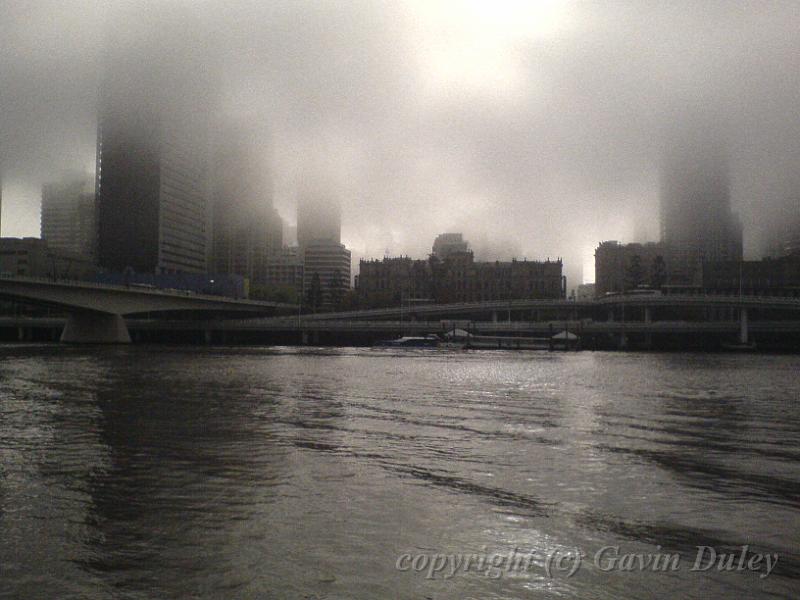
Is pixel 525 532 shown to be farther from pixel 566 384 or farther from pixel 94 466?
pixel 566 384

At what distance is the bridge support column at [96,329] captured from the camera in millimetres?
116500

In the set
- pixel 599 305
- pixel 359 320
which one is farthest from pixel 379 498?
pixel 599 305

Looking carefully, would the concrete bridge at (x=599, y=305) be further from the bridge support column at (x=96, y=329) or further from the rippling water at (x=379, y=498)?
the rippling water at (x=379, y=498)

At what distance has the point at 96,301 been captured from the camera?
352 ft

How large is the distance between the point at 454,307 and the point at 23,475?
484ft

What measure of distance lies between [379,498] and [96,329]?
379 ft

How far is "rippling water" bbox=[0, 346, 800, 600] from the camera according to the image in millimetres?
9914

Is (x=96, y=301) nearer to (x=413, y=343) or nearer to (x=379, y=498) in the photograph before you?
(x=413, y=343)

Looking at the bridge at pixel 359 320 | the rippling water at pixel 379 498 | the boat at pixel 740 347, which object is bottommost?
the boat at pixel 740 347

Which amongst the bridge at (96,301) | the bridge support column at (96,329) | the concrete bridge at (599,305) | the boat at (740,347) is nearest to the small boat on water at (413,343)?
the concrete bridge at (599,305)

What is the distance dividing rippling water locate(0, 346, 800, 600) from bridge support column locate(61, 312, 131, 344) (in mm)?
91763

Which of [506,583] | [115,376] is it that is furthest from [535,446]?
[115,376]

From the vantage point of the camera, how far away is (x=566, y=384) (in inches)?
1774

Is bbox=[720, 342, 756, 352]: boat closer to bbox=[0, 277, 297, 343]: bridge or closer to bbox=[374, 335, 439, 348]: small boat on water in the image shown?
bbox=[374, 335, 439, 348]: small boat on water
